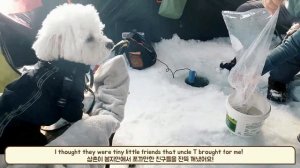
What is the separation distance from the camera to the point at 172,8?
6.41 ft

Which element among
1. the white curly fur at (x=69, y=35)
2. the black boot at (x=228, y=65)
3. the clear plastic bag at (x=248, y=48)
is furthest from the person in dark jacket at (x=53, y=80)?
the black boot at (x=228, y=65)

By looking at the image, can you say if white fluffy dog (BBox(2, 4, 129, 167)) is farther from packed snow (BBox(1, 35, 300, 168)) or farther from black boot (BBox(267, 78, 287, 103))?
black boot (BBox(267, 78, 287, 103))

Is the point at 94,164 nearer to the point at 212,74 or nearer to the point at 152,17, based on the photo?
the point at 212,74

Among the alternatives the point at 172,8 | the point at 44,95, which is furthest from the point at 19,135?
the point at 172,8

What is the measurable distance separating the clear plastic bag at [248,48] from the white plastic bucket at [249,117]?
0.03 metres

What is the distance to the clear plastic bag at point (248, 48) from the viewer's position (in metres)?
1.33

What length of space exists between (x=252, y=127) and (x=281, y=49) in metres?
0.35

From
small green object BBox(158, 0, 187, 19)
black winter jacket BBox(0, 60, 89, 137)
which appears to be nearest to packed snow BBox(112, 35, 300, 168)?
small green object BBox(158, 0, 187, 19)

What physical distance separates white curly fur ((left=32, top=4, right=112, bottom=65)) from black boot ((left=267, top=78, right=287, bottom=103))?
→ 1.00 meters

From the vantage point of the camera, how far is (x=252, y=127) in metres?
1.37

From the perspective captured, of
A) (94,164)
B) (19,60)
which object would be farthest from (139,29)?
(94,164)

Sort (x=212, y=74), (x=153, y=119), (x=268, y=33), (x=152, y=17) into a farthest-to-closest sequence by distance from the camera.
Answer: (x=152, y=17)
(x=212, y=74)
(x=153, y=119)
(x=268, y=33)

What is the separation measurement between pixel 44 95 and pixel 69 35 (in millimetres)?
228

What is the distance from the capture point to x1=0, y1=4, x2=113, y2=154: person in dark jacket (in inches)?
42.4
